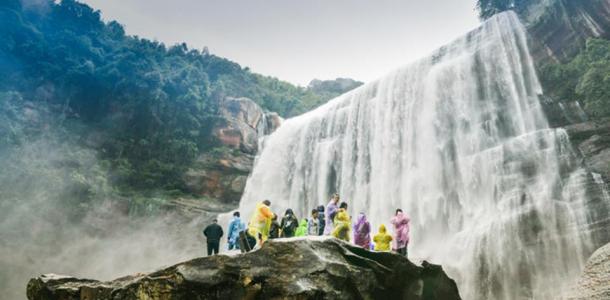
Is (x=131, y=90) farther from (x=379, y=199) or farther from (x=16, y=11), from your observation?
(x=379, y=199)

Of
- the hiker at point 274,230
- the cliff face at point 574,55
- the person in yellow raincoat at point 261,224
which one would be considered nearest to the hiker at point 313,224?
the hiker at point 274,230

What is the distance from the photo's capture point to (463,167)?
58.5ft

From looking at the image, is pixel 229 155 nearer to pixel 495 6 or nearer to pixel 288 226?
pixel 495 6

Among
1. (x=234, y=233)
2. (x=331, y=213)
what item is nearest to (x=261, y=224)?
(x=331, y=213)

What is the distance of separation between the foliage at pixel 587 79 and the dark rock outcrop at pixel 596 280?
15.4 meters

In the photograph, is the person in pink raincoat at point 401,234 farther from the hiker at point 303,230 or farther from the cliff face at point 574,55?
the cliff face at point 574,55

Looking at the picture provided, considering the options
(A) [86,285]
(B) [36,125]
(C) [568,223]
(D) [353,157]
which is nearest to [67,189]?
(B) [36,125]

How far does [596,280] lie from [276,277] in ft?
13.1

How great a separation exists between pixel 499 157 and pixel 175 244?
1672 cm

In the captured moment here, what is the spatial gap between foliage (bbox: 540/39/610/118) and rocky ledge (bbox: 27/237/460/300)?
13.2 meters

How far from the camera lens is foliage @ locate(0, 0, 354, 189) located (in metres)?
27.5

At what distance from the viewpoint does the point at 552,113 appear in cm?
1797

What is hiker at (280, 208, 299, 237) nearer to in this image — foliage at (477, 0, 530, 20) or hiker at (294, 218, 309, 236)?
hiker at (294, 218, 309, 236)

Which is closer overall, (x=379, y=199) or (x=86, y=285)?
(x=86, y=285)
